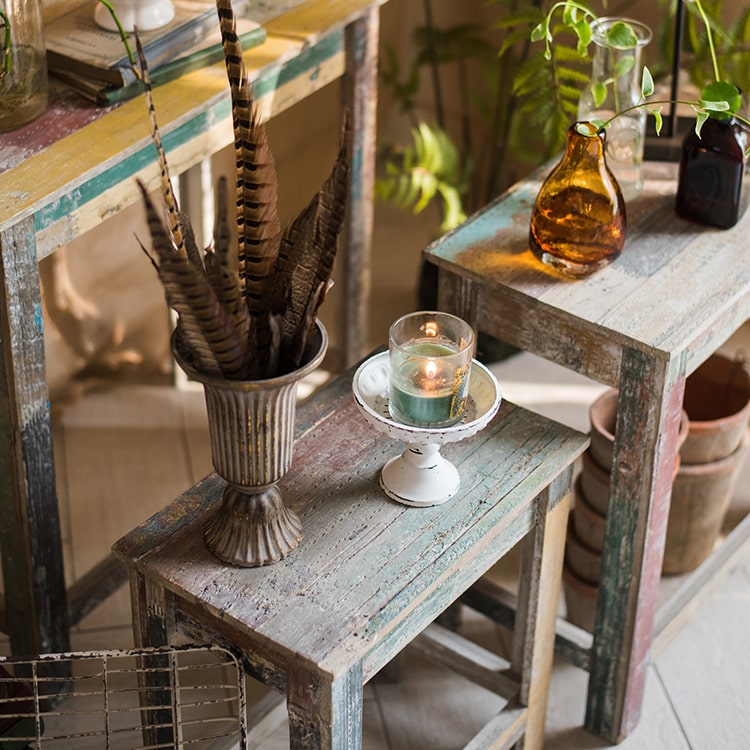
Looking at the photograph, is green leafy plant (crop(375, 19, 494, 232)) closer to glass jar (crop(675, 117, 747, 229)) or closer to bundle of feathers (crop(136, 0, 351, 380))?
glass jar (crop(675, 117, 747, 229))

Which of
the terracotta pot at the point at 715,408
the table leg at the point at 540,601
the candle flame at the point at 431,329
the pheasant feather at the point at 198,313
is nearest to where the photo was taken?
the pheasant feather at the point at 198,313

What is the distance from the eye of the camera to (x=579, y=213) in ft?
5.84

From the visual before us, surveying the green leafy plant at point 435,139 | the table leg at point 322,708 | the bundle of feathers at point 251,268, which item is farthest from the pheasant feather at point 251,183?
the green leafy plant at point 435,139

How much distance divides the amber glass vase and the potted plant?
45 centimetres

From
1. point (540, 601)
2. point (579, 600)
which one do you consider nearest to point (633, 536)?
point (540, 601)

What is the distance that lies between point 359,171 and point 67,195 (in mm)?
758

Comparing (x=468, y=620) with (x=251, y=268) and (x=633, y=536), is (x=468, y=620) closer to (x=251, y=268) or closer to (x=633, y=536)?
(x=633, y=536)

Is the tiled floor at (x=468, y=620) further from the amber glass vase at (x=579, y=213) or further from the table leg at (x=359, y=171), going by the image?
the amber glass vase at (x=579, y=213)

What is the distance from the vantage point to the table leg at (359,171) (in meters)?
2.25

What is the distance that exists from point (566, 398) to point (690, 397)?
1.41 feet

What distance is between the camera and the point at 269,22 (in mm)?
2135

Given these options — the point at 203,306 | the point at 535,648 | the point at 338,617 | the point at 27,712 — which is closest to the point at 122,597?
the point at 27,712

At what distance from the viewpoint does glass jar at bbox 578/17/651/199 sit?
6.21 feet

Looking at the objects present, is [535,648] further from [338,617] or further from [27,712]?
[27,712]
